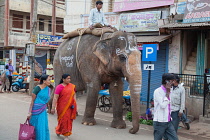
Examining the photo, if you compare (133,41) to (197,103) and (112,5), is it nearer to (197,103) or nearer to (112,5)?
(197,103)

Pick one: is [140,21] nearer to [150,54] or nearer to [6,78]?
[150,54]

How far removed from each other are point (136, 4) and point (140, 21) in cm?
86

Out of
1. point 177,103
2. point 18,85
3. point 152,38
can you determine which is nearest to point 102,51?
point 177,103

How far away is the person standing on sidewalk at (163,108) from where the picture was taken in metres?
5.17

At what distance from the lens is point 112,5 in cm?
1520

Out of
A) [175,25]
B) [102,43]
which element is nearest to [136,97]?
[102,43]

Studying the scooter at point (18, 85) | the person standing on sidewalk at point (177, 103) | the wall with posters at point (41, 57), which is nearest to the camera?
the person standing on sidewalk at point (177, 103)

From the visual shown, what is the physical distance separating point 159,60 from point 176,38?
1335mm

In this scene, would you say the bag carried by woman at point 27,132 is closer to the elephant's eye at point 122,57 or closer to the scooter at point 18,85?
the elephant's eye at point 122,57

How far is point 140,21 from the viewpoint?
13.4 metres

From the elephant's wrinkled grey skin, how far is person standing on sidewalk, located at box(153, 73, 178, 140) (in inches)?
64.1

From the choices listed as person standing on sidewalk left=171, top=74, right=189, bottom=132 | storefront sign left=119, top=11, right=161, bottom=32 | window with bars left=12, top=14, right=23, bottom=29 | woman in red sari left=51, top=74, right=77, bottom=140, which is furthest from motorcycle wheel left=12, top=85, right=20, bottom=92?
window with bars left=12, top=14, right=23, bottom=29

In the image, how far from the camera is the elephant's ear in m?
8.05

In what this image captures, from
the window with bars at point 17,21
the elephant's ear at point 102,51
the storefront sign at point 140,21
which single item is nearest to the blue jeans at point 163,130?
the elephant's ear at point 102,51
